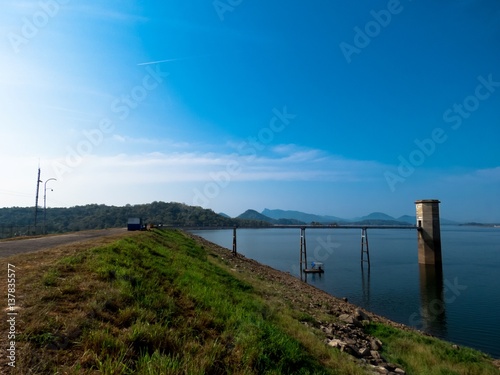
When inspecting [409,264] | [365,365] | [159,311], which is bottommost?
[409,264]

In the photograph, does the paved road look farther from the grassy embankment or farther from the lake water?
the lake water

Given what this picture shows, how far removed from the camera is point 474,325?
21359 millimetres

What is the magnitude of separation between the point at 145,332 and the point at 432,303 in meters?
29.2

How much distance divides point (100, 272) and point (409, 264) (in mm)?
56054

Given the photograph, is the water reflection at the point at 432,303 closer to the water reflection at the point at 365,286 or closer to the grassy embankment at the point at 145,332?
the water reflection at the point at 365,286

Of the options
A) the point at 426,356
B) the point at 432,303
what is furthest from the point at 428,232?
the point at 426,356

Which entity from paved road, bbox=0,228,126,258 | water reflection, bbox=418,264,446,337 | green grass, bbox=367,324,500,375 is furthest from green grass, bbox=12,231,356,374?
water reflection, bbox=418,264,446,337

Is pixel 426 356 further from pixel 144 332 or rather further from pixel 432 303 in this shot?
pixel 432 303

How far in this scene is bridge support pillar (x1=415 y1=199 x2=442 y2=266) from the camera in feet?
179

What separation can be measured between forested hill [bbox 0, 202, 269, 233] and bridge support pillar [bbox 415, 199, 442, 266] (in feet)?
145

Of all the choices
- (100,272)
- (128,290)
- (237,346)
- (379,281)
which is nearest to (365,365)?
(237,346)

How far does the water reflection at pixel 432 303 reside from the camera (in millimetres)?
21016

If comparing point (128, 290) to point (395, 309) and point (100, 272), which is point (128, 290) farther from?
point (395, 309)

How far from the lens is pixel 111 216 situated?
112m
